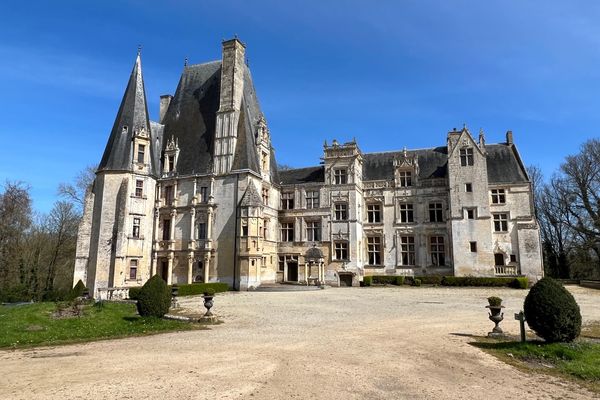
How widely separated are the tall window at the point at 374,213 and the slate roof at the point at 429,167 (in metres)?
2.73

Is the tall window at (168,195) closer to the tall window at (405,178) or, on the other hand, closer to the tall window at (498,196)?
the tall window at (405,178)

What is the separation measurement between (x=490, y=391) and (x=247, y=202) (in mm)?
25308

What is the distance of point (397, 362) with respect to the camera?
848 centimetres

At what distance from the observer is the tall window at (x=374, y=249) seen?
120 feet

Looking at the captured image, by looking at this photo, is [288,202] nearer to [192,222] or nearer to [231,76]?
[192,222]

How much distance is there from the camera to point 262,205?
31.4 m

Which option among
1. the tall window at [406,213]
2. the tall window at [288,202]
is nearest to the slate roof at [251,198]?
the tall window at [288,202]

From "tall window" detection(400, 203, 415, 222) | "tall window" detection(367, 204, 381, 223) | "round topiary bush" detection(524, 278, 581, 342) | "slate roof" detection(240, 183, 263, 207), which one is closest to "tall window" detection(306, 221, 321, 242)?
"tall window" detection(367, 204, 381, 223)

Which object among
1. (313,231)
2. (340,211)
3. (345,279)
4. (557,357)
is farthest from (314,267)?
(557,357)

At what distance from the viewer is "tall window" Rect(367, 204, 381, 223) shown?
37.2 meters

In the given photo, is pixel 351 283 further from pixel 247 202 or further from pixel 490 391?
pixel 490 391

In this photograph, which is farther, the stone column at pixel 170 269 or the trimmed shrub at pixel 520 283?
the stone column at pixel 170 269

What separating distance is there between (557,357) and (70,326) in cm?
1365

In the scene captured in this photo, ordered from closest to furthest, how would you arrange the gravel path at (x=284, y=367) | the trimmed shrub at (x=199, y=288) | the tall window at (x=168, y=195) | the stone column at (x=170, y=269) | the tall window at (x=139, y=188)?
the gravel path at (x=284, y=367) < the trimmed shrub at (x=199, y=288) < the stone column at (x=170, y=269) < the tall window at (x=139, y=188) < the tall window at (x=168, y=195)
